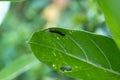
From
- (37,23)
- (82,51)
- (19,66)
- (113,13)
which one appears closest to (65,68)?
(82,51)

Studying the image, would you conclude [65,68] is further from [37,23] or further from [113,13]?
[37,23]

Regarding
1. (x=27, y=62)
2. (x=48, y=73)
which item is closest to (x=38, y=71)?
(x=48, y=73)

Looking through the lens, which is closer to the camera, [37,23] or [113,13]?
[113,13]

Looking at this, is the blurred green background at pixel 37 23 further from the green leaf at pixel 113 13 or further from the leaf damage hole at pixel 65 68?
the green leaf at pixel 113 13

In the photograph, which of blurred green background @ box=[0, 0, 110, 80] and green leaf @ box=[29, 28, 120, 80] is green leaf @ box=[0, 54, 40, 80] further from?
green leaf @ box=[29, 28, 120, 80]

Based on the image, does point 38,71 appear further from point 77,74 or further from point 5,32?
point 77,74

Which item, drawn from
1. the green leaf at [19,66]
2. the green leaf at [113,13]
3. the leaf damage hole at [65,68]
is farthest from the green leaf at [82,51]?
the green leaf at [19,66]
